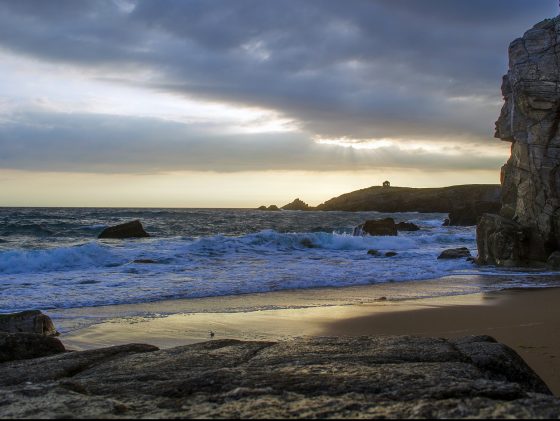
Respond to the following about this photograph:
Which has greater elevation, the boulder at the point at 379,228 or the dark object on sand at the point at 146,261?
the boulder at the point at 379,228

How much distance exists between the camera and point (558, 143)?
20734 millimetres

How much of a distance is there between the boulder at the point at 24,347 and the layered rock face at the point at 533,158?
724 inches

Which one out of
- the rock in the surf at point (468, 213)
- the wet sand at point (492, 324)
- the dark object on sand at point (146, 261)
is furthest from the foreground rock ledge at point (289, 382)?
the rock in the surf at point (468, 213)

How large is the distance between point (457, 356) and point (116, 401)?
2309mm

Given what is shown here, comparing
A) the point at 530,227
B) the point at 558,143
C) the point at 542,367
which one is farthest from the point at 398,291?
the point at 558,143

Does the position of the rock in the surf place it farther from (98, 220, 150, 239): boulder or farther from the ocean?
(98, 220, 150, 239): boulder

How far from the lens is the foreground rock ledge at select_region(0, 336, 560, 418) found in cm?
228

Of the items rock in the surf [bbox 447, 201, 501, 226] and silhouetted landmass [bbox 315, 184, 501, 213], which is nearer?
rock in the surf [bbox 447, 201, 501, 226]

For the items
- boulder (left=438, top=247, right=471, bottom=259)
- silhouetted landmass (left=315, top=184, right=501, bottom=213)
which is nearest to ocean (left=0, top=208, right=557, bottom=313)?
boulder (left=438, top=247, right=471, bottom=259)

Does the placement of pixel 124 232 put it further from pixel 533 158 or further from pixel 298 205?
pixel 298 205

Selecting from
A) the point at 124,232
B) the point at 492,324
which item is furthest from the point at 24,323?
the point at 124,232

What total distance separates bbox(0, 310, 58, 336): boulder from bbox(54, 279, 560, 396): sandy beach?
0.40 metres

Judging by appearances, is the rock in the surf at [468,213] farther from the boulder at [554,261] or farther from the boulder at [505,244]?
the boulder at [554,261]

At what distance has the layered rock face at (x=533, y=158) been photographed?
20234mm
